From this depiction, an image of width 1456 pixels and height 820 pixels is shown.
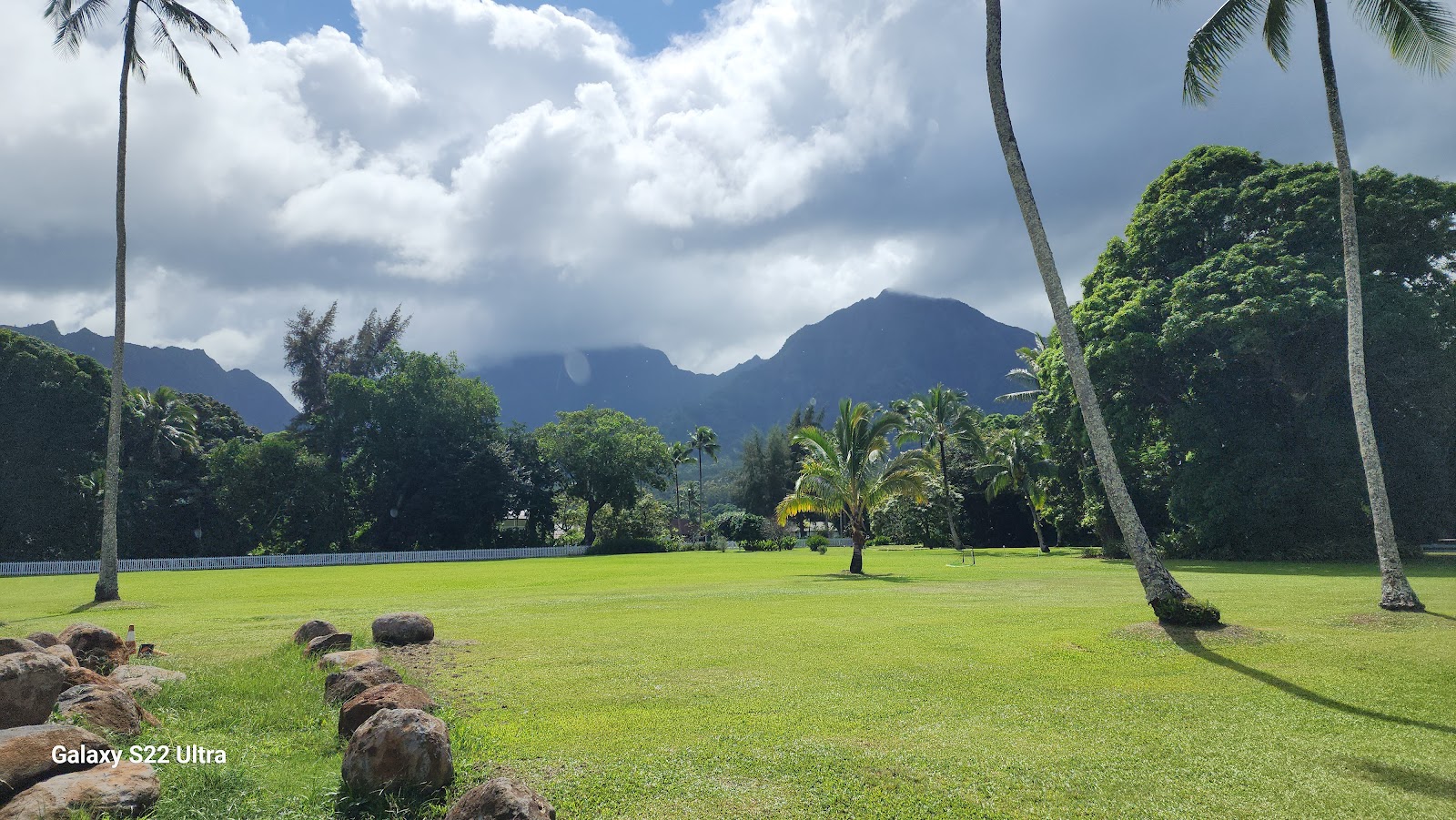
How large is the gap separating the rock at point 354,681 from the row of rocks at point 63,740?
1429 mm

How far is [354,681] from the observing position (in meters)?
7.59

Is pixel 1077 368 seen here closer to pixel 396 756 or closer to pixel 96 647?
pixel 396 756

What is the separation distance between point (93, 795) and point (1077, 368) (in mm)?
11890

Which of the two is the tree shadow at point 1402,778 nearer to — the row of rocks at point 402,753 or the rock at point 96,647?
the row of rocks at point 402,753

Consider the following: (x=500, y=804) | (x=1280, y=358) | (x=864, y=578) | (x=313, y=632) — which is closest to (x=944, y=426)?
(x=1280, y=358)

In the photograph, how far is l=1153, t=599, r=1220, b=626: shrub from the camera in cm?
1100

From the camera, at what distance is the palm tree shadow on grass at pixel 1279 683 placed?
270 inches

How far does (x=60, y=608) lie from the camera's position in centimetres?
1984

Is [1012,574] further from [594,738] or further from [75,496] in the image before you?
[75,496]

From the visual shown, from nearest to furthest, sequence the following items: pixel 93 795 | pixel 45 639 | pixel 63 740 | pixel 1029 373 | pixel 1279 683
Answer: pixel 93 795 → pixel 63 740 → pixel 1279 683 → pixel 45 639 → pixel 1029 373

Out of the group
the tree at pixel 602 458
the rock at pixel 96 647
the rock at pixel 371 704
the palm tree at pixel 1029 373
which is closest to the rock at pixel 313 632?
the rock at pixel 96 647

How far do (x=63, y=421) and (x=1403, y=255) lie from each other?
68.1 meters

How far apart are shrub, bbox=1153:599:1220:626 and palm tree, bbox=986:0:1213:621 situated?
1 centimetres

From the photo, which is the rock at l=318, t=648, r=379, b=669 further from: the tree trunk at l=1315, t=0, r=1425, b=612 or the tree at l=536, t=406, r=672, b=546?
the tree at l=536, t=406, r=672, b=546
